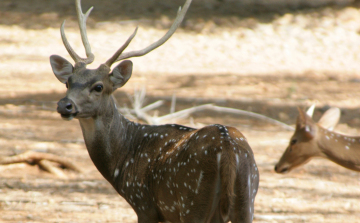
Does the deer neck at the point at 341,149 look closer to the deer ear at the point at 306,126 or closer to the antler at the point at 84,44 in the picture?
the deer ear at the point at 306,126

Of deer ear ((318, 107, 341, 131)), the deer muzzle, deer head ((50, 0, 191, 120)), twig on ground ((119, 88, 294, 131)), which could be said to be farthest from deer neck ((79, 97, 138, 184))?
twig on ground ((119, 88, 294, 131))

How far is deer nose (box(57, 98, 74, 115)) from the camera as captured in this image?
3.61 m

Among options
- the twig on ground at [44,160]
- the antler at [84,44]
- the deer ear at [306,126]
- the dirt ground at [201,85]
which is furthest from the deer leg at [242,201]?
the twig on ground at [44,160]

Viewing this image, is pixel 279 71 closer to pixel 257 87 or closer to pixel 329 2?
pixel 257 87

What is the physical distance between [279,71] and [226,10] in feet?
19.2

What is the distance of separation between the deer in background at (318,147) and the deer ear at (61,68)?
2929 mm

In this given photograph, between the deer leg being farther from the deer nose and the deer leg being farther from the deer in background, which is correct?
the deer in background

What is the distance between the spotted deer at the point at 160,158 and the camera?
3170 mm

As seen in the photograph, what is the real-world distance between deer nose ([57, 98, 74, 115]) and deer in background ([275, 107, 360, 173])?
123 inches

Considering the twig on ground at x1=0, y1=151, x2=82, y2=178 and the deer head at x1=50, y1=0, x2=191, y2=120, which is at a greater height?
the deer head at x1=50, y1=0, x2=191, y2=120

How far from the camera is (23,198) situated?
5.49m

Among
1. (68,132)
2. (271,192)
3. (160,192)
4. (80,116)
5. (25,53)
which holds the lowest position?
(25,53)

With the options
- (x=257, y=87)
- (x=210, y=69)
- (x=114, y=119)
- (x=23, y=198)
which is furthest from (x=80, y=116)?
(x=210, y=69)

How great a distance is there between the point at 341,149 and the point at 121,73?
3.01m
